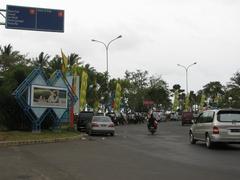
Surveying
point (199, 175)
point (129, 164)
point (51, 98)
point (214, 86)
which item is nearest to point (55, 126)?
point (51, 98)

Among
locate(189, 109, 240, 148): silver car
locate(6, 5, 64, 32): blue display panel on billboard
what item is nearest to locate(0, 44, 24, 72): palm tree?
locate(6, 5, 64, 32): blue display panel on billboard

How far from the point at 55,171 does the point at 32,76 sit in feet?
62.6

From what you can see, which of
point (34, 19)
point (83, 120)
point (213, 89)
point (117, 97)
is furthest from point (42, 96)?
point (213, 89)

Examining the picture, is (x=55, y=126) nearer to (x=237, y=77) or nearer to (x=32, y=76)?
(x=32, y=76)

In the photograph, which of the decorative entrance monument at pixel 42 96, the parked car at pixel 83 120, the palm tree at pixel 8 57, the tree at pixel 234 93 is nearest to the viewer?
the decorative entrance monument at pixel 42 96

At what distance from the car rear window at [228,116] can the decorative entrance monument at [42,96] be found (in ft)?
44.4

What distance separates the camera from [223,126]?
21.6 meters

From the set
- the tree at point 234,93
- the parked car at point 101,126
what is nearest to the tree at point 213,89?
the tree at point 234,93

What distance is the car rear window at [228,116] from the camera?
2184 centimetres

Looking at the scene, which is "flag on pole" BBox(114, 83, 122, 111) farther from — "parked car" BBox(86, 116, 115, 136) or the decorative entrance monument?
"parked car" BBox(86, 116, 115, 136)

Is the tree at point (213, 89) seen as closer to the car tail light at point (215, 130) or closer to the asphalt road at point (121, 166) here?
the car tail light at point (215, 130)

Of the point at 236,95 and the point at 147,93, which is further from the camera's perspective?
the point at 147,93

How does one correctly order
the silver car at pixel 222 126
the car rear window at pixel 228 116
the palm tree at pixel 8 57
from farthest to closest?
the palm tree at pixel 8 57 < the car rear window at pixel 228 116 < the silver car at pixel 222 126

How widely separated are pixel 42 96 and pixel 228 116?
14.5 metres
